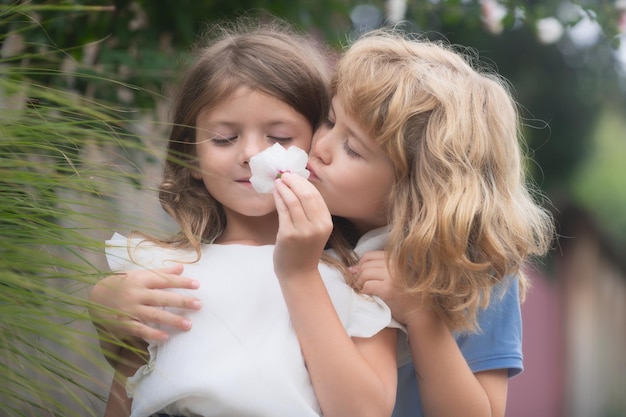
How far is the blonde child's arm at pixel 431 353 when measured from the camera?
78.0 inches

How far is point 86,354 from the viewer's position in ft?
4.35

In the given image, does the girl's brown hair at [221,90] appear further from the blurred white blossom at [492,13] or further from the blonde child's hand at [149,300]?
the blurred white blossom at [492,13]

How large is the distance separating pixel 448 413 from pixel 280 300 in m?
0.43

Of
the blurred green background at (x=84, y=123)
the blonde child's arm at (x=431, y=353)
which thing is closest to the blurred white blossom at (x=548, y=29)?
the blurred green background at (x=84, y=123)

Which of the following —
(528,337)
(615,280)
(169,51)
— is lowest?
(528,337)

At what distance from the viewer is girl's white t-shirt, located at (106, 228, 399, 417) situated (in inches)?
72.0

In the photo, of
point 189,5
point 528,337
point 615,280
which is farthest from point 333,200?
point 615,280

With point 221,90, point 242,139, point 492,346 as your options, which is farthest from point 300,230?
point 492,346

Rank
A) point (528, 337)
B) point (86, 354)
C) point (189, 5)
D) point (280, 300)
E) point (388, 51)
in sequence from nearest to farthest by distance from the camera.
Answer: point (86, 354) < point (280, 300) < point (388, 51) < point (189, 5) < point (528, 337)

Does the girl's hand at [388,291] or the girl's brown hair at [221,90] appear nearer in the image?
the girl's hand at [388,291]

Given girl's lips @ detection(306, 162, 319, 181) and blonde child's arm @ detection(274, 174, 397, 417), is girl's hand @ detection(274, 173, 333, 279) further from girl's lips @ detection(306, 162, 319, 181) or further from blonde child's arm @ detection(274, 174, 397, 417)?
girl's lips @ detection(306, 162, 319, 181)

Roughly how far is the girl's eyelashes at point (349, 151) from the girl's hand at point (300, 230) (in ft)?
0.54

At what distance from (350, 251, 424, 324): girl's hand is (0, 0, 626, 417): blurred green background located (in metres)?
0.46

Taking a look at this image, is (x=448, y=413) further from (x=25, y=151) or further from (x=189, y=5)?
(x=189, y=5)
